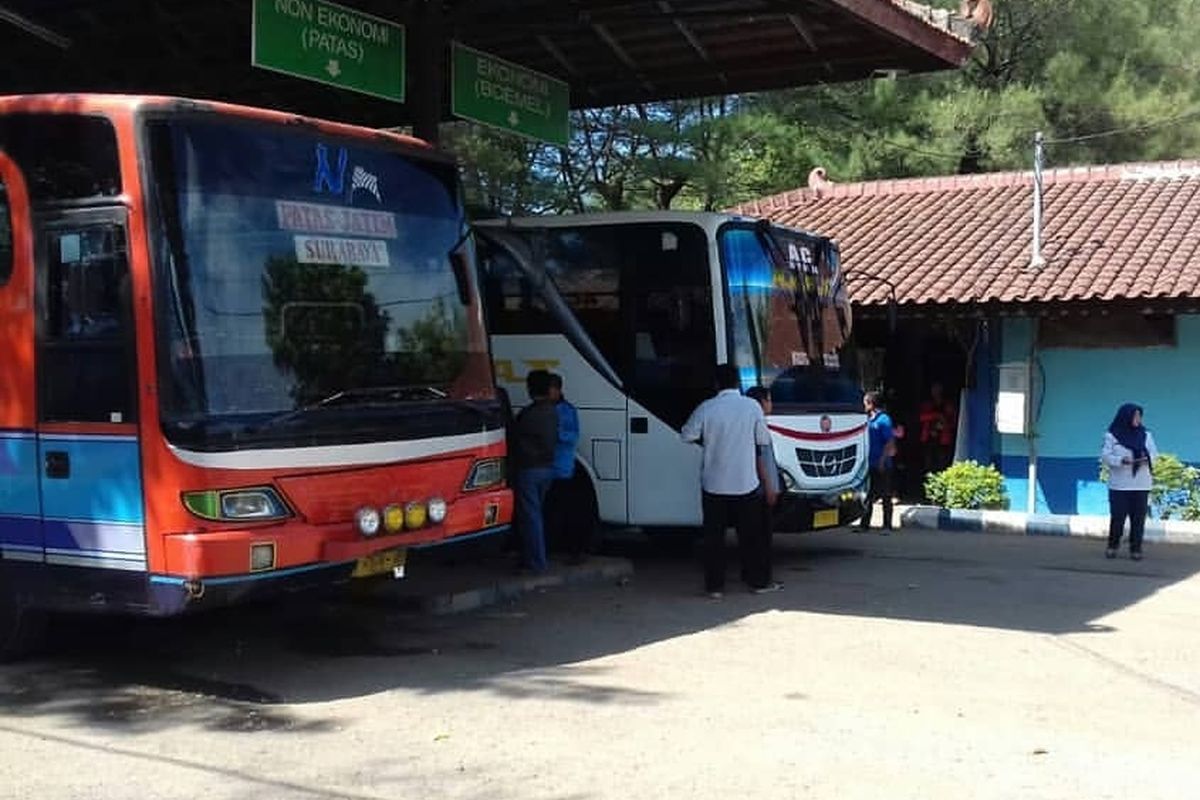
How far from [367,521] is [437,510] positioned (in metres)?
0.60

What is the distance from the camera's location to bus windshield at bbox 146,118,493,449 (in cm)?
659

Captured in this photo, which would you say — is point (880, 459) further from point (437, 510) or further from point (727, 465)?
→ point (437, 510)

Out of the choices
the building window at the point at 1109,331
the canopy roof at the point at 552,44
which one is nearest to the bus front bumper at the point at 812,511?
the canopy roof at the point at 552,44

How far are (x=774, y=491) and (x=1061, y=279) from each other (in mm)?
7612

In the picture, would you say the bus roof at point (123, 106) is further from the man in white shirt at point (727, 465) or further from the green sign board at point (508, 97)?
the green sign board at point (508, 97)

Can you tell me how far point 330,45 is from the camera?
9.60 metres

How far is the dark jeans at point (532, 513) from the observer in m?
10.2

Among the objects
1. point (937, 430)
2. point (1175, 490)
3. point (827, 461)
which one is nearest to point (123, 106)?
point (827, 461)

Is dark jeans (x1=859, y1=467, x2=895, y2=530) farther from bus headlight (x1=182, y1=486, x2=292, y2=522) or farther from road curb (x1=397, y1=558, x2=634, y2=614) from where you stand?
bus headlight (x1=182, y1=486, x2=292, y2=522)

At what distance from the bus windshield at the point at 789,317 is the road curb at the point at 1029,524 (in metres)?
3.87

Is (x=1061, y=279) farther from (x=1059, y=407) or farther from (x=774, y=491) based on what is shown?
(x=774, y=491)

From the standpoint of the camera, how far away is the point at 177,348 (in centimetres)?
651

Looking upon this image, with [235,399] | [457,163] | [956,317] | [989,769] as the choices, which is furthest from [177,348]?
[956,317]

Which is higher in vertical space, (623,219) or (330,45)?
(330,45)
